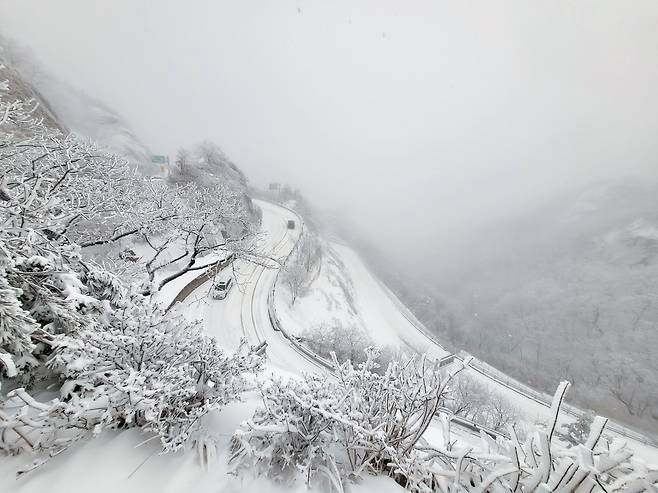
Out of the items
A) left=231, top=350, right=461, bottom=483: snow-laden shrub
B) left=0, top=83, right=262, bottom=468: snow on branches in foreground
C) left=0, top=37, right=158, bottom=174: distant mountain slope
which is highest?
left=231, top=350, right=461, bottom=483: snow-laden shrub

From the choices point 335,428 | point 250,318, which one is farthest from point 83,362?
point 250,318

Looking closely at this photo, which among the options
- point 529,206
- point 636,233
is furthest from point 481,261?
point 529,206

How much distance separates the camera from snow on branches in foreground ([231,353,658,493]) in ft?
8.17

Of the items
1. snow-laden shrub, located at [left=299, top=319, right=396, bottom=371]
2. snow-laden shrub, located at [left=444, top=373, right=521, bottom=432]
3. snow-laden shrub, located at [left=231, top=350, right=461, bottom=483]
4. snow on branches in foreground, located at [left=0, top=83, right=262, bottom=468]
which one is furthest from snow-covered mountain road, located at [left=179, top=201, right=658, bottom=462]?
snow on branches in foreground, located at [left=0, top=83, right=262, bottom=468]

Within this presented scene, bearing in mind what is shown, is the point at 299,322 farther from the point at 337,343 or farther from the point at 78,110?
the point at 78,110

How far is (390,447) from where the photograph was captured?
116 inches

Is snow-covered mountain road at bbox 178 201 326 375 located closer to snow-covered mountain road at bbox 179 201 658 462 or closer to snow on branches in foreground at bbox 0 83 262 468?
snow-covered mountain road at bbox 179 201 658 462

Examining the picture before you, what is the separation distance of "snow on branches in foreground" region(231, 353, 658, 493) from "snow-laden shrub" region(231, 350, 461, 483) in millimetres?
12

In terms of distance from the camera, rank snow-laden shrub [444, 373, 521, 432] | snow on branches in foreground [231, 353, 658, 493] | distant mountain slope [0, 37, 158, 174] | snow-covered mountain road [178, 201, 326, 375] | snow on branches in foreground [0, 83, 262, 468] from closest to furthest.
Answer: snow on branches in foreground [231, 353, 658, 493] < snow on branches in foreground [0, 83, 262, 468] < snow-covered mountain road [178, 201, 326, 375] < snow-laden shrub [444, 373, 521, 432] < distant mountain slope [0, 37, 158, 174]

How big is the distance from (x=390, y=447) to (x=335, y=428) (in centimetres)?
89

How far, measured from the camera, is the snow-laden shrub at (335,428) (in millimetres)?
3205

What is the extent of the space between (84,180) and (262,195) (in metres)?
59.2

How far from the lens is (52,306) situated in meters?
4.34

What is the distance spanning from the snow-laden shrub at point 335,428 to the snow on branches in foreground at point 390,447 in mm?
12
